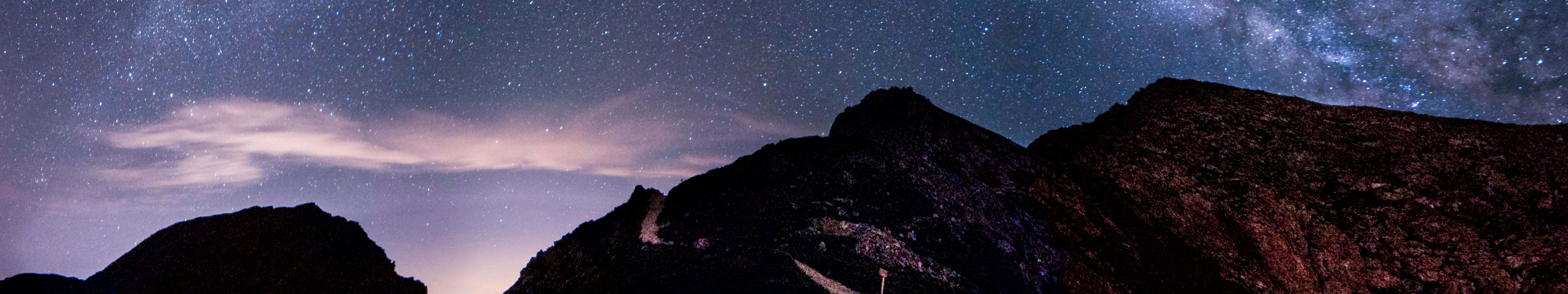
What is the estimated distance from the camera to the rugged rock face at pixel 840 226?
11961mm

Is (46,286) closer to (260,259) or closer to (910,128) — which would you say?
(260,259)

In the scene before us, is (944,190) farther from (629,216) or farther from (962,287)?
(629,216)

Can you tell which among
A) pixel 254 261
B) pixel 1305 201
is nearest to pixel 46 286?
pixel 254 261

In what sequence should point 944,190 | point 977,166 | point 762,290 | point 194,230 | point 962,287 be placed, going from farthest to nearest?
point 194,230 < point 977,166 < point 944,190 < point 962,287 < point 762,290

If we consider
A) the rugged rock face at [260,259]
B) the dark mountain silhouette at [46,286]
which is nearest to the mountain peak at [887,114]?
the rugged rock face at [260,259]

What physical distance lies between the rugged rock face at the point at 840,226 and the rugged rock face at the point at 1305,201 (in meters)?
1.60

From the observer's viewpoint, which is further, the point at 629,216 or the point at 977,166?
the point at 977,166

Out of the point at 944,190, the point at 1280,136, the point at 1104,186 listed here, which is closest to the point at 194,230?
the point at 944,190

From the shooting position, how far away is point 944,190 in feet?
47.9

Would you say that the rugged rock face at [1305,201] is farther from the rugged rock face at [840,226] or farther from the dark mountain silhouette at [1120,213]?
the rugged rock face at [840,226]

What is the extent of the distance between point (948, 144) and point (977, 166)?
0.83 m

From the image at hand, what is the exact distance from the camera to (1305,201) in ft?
50.5

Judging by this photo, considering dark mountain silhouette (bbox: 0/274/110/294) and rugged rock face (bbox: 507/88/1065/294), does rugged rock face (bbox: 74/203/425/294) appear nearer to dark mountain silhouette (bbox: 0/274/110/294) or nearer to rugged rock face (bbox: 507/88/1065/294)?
dark mountain silhouette (bbox: 0/274/110/294)

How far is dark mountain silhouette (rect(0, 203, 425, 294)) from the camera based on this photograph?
15.6 m
